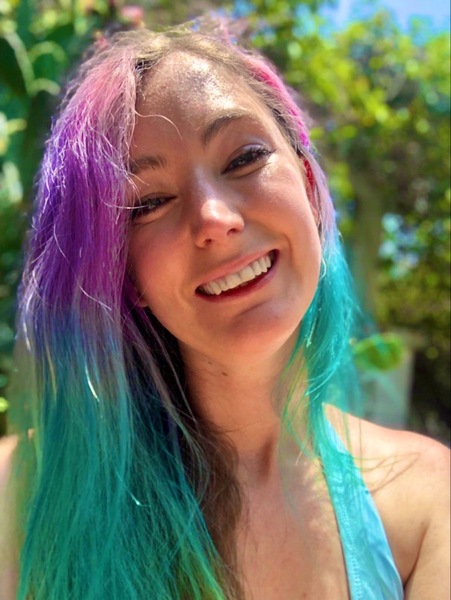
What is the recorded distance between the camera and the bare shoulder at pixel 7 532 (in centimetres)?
114

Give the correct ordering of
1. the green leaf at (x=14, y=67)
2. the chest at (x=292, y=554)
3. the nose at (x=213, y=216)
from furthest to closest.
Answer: the green leaf at (x=14, y=67), the chest at (x=292, y=554), the nose at (x=213, y=216)

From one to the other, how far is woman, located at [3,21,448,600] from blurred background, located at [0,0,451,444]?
1.04 feet

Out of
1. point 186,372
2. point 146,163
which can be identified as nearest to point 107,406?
point 186,372

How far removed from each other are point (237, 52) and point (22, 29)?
1106mm

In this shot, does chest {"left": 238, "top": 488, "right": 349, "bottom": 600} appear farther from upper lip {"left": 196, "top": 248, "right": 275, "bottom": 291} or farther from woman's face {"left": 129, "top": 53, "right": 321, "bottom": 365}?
upper lip {"left": 196, "top": 248, "right": 275, "bottom": 291}

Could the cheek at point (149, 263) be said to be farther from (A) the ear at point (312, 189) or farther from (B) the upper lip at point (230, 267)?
(A) the ear at point (312, 189)

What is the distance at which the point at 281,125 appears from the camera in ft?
4.27

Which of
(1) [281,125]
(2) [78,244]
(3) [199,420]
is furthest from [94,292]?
Result: (1) [281,125]

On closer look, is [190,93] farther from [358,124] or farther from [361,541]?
[358,124]

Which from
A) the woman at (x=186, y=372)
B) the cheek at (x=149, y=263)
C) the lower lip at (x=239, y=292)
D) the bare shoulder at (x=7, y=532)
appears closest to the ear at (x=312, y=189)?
the woman at (x=186, y=372)

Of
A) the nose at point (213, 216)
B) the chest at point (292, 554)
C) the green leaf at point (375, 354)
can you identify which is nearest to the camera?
the nose at point (213, 216)

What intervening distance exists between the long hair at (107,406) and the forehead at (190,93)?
0.03m

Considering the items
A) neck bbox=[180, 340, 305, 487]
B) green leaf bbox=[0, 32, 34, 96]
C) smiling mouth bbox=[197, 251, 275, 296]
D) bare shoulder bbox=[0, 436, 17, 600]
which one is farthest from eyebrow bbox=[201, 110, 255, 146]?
green leaf bbox=[0, 32, 34, 96]

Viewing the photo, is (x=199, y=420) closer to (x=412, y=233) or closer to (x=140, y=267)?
(x=140, y=267)
